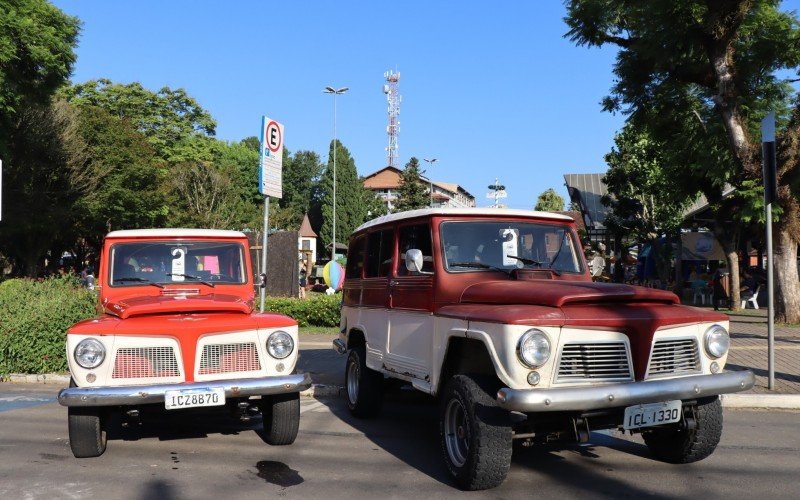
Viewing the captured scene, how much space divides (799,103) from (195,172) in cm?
4202

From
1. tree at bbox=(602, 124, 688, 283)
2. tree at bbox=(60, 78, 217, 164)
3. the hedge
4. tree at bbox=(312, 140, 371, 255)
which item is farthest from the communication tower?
the hedge

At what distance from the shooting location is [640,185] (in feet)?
106

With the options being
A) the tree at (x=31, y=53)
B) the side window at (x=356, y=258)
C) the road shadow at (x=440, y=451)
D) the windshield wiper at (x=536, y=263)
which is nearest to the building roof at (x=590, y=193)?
the tree at (x=31, y=53)

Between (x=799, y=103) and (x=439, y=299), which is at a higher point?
(x=799, y=103)

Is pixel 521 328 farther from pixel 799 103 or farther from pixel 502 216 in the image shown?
pixel 799 103

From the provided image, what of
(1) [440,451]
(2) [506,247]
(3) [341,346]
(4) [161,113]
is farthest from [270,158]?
(4) [161,113]

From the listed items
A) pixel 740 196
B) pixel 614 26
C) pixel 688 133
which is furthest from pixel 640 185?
pixel 740 196

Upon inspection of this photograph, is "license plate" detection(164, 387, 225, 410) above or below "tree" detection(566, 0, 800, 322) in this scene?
below

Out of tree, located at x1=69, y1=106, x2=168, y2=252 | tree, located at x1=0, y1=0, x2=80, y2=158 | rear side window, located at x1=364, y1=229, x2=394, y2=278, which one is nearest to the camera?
rear side window, located at x1=364, y1=229, x2=394, y2=278

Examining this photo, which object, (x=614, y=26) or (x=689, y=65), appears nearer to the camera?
(x=689, y=65)

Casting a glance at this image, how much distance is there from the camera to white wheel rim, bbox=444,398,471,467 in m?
5.18

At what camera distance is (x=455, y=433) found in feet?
17.4

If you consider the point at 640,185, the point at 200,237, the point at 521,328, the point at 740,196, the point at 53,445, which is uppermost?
the point at 640,185

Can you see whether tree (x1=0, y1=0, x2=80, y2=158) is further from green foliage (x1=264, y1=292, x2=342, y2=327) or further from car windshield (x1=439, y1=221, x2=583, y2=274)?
car windshield (x1=439, y1=221, x2=583, y2=274)
